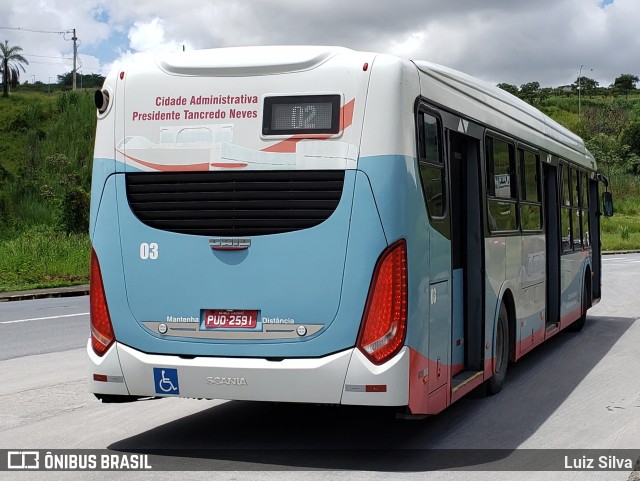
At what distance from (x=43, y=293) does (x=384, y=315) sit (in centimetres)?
1872

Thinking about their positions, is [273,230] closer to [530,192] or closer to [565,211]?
[530,192]

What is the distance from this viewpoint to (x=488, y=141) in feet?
30.3

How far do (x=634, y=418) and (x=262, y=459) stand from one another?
3.49 meters

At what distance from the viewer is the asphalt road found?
6.80 m

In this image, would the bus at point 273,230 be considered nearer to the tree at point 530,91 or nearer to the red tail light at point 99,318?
the red tail light at point 99,318

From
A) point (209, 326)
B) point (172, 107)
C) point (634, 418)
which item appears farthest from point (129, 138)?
point (634, 418)

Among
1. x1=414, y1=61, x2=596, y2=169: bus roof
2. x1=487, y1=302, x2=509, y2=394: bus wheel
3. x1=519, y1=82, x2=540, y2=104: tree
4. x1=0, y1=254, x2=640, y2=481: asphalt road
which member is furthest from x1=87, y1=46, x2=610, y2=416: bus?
x1=519, y1=82, x2=540, y2=104: tree

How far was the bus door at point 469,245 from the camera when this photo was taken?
8.69 meters

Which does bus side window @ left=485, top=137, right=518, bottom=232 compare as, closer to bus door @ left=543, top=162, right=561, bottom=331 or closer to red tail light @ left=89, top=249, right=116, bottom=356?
bus door @ left=543, top=162, right=561, bottom=331

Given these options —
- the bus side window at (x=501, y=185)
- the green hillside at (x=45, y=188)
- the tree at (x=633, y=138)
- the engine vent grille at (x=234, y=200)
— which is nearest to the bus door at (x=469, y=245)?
the bus side window at (x=501, y=185)

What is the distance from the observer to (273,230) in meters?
6.91

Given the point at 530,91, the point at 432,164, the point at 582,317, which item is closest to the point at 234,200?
the point at 432,164

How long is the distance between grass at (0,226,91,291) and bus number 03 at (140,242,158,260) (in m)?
19.0

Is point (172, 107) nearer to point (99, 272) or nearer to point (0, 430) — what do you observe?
point (99, 272)
